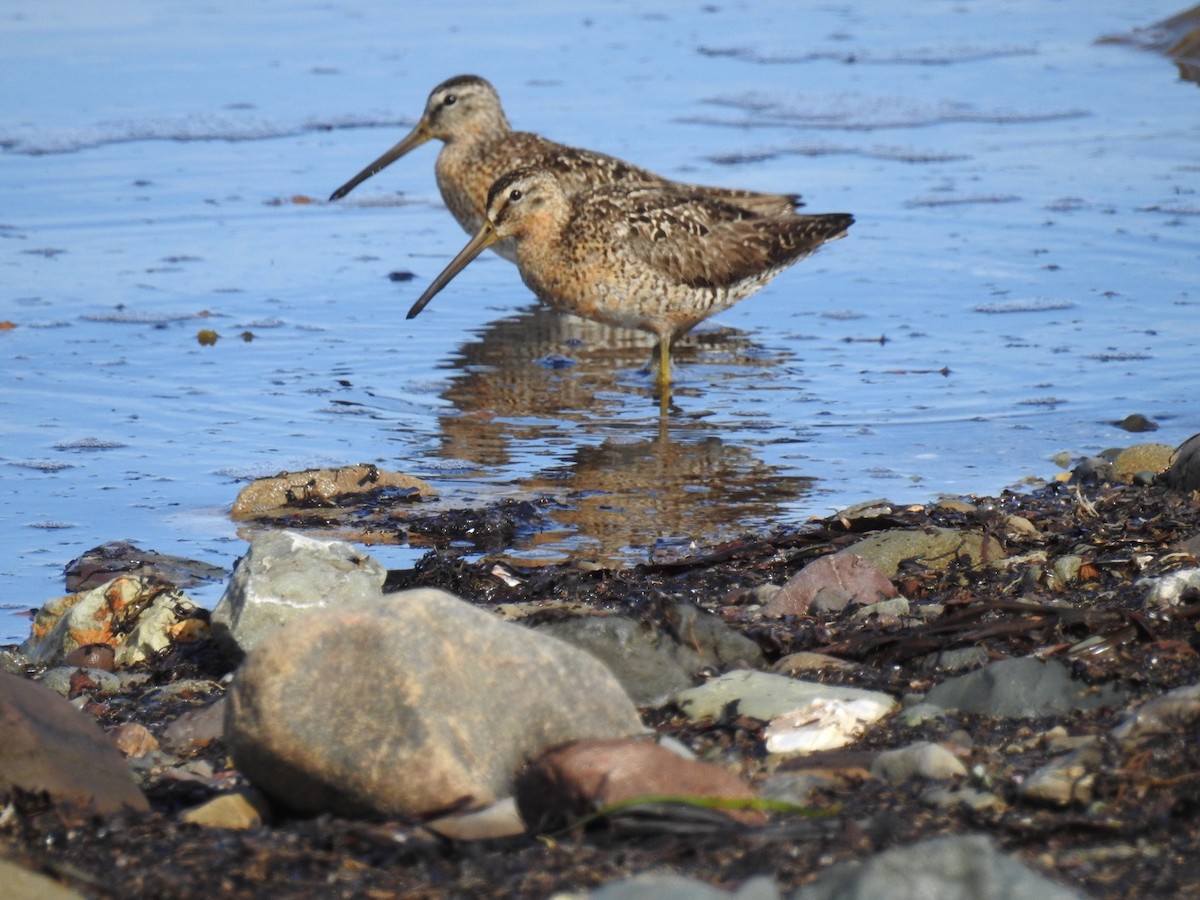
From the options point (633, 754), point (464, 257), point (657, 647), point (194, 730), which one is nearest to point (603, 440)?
point (464, 257)

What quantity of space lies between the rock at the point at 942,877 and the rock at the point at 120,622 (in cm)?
281

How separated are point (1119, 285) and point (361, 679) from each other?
6875mm

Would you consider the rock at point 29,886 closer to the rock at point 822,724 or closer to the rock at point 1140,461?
the rock at point 822,724

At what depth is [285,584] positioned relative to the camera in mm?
4625

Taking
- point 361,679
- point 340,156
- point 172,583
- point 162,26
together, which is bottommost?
point 172,583

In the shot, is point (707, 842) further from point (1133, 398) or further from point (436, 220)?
point (436, 220)

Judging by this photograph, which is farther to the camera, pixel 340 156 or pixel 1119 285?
pixel 340 156

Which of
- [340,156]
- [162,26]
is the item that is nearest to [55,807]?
[340,156]

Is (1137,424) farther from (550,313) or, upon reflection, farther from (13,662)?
(13,662)

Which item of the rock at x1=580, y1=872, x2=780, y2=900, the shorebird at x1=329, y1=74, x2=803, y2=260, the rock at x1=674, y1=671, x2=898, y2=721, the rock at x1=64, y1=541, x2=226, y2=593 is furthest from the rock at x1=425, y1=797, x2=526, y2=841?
the shorebird at x1=329, y1=74, x2=803, y2=260

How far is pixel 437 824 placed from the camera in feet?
10.2

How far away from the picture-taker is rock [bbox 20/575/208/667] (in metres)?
4.93

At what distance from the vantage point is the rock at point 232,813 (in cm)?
328

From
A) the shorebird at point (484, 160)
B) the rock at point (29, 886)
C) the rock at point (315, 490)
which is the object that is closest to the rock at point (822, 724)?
the rock at point (29, 886)
